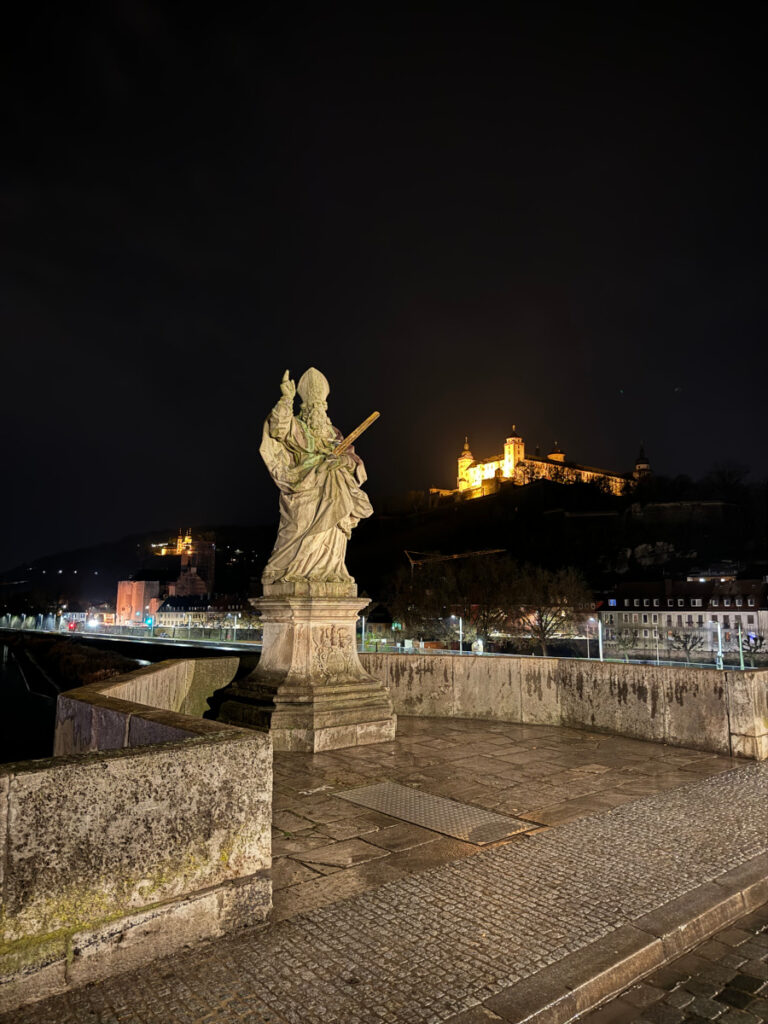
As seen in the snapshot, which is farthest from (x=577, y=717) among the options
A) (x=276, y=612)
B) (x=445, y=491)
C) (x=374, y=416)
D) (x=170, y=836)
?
(x=445, y=491)

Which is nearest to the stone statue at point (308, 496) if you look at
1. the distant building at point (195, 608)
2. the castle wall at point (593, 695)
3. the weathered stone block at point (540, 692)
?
the castle wall at point (593, 695)

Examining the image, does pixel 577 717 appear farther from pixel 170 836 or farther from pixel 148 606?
pixel 148 606

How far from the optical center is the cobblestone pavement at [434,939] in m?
2.29

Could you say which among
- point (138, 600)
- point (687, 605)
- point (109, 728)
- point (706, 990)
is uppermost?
point (138, 600)

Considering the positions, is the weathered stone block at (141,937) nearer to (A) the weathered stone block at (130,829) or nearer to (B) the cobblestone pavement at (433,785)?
(A) the weathered stone block at (130,829)

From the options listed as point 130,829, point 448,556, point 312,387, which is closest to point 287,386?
point 312,387

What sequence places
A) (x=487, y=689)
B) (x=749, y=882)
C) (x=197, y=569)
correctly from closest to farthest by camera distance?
(x=749, y=882)
(x=487, y=689)
(x=197, y=569)

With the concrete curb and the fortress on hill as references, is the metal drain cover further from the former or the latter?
the fortress on hill

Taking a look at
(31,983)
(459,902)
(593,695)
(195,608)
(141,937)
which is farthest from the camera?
(195,608)

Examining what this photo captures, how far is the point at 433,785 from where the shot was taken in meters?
5.33

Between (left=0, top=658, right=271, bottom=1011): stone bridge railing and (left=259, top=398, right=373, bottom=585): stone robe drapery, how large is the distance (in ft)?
14.1

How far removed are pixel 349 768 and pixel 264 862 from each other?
2.97 m

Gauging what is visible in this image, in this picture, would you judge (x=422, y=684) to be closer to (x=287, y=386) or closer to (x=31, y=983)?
(x=287, y=386)

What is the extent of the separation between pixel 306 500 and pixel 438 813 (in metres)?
4.00
